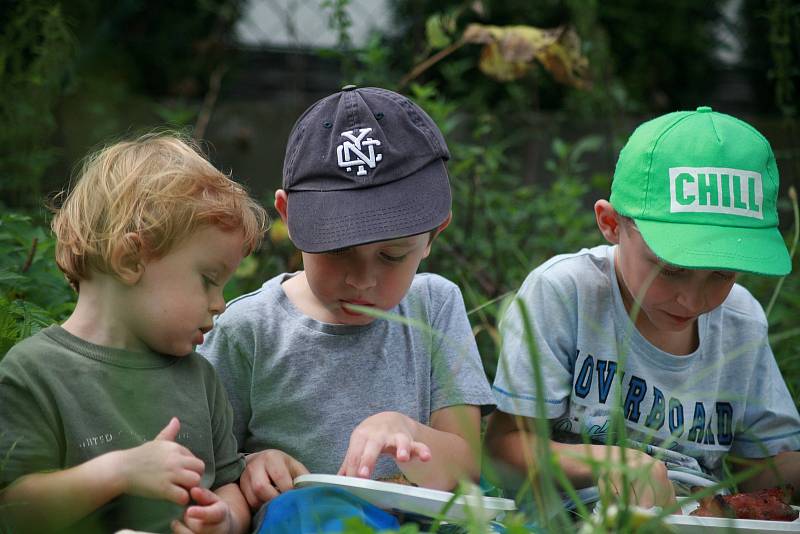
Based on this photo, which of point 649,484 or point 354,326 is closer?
point 649,484

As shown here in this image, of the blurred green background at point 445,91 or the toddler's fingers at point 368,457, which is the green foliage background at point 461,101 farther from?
the toddler's fingers at point 368,457

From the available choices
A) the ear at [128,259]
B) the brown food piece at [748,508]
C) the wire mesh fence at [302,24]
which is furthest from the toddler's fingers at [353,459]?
the wire mesh fence at [302,24]

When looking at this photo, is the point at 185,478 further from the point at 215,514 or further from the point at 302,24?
the point at 302,24

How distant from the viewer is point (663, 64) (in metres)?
5.41

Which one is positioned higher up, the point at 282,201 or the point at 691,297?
the point at 282,201

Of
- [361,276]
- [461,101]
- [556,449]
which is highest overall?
[461,101]

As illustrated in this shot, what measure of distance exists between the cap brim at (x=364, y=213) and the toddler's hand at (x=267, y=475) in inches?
16.7

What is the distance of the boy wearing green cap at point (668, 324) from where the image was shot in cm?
206

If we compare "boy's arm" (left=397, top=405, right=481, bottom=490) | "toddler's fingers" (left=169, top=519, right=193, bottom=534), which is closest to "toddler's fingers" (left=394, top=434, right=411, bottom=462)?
"boy's arm" (left=397, top=405, right=481, bottom=490)

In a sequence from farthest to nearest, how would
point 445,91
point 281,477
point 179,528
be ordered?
point 445,91
point 281,477
point 179,528

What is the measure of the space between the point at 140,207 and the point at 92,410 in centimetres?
37

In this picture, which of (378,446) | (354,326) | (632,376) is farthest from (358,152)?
(632,376)

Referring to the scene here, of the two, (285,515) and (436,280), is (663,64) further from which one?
(285,515)

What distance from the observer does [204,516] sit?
1674 millimetres
